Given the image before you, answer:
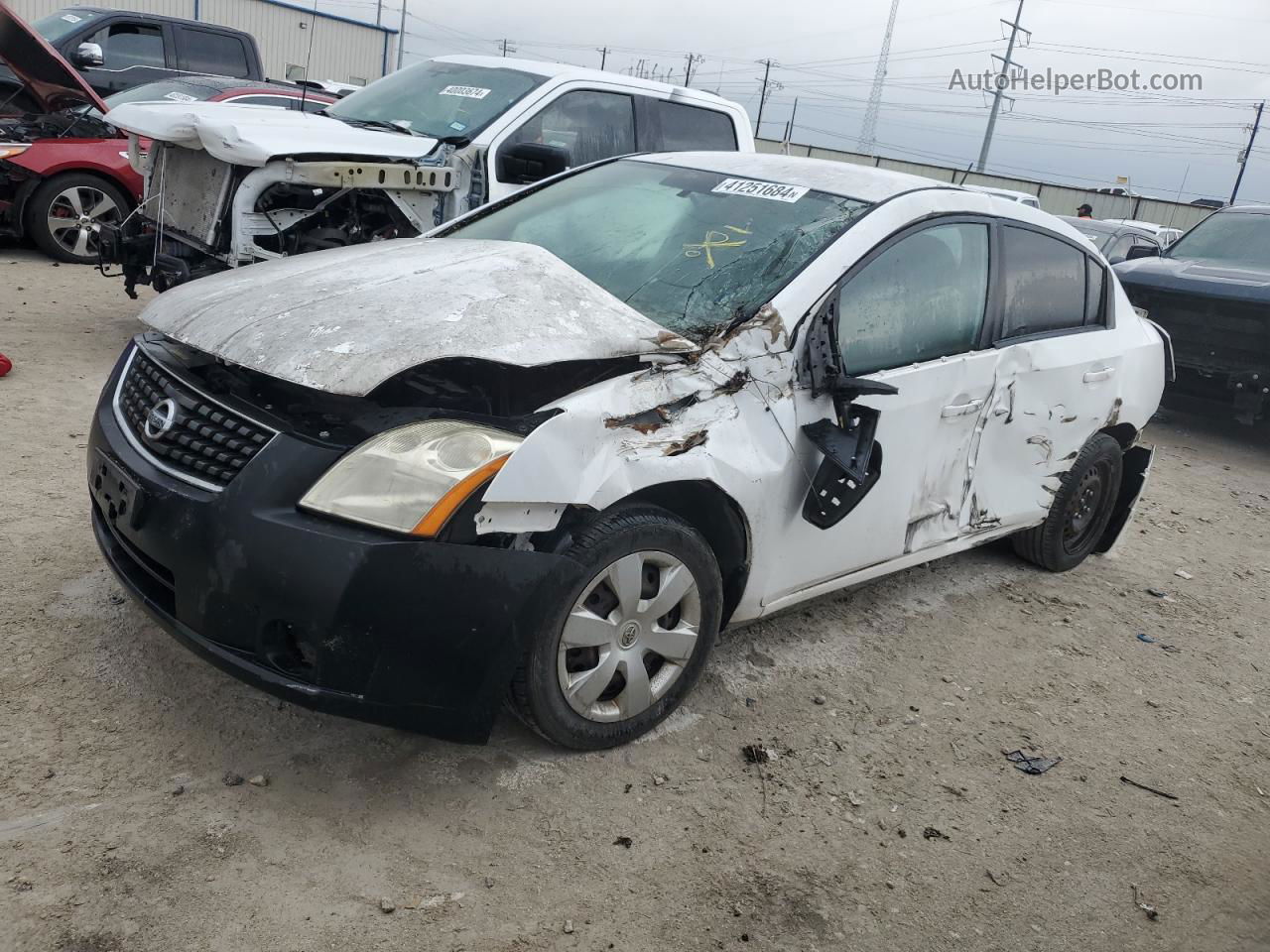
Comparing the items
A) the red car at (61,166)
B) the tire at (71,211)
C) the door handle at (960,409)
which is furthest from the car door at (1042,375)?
the tire at (71,211)

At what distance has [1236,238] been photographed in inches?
364

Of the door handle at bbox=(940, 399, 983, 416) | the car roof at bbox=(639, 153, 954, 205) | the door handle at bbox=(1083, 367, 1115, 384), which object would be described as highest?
the car roof at bbox=(639, 153, 954, 205)

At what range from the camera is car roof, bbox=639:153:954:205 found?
3707mm

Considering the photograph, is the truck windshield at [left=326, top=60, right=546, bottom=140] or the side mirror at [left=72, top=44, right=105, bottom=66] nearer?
the truck windshield at [left=326, top=60, right=546, bottom=140]

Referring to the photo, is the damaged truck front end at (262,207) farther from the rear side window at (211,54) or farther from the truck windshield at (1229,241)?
the rear side window at (211,54)

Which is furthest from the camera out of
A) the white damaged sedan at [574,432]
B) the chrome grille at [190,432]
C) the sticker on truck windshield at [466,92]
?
the sticker on truck windshield at [466,92]

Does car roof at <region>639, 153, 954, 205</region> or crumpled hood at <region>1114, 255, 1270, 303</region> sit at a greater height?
car roof at <region>639, 153, 954, 205</region>

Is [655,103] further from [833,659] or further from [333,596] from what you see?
[333,596]

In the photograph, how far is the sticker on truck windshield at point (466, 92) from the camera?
6840mm

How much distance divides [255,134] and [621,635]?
3.98m

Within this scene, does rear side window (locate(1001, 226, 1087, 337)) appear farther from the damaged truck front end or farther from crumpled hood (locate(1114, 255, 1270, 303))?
crumpled hood (locate(1114, 255, 1270, 303))

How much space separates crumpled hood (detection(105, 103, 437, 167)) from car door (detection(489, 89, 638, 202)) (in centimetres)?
47

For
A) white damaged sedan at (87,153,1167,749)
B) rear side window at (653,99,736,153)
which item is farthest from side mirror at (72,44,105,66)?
white damaged sedan at (87,153,1167,749)

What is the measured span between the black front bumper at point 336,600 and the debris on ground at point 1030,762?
67.4 inches
